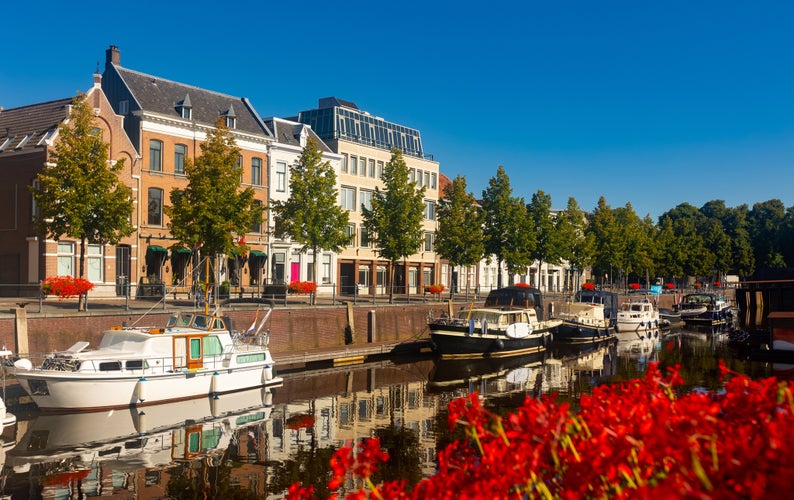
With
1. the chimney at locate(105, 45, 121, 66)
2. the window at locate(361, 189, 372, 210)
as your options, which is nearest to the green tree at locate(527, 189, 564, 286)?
the window at locate(361, 189, 372, 210)

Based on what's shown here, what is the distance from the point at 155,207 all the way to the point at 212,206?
1133cm

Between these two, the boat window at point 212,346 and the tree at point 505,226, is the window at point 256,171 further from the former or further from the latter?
the boat window at point 212,346

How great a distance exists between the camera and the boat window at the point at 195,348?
29453 millimetres

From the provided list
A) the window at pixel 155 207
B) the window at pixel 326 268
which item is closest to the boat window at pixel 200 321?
the window at pixel 155 207

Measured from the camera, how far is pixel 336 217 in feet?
169

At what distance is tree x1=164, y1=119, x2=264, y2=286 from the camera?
130 feet

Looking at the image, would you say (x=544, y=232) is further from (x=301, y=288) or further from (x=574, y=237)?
(x=301, y=288)

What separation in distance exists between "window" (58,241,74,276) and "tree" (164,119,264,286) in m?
7.03

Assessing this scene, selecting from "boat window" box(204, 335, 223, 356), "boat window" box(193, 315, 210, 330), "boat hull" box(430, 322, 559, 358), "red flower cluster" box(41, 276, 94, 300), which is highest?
"red flower cluster" box(41, 276, 94, 300)

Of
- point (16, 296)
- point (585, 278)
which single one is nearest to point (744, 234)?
point (585, 278)

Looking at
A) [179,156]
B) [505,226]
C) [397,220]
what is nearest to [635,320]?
[505,226]

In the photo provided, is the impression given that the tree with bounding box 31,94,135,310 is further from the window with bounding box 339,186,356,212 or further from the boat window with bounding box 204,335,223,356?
the window with bounding box 339,186,356,212

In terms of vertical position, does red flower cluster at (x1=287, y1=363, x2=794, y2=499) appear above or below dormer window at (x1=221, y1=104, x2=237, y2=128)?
below

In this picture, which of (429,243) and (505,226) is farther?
(429,243)
